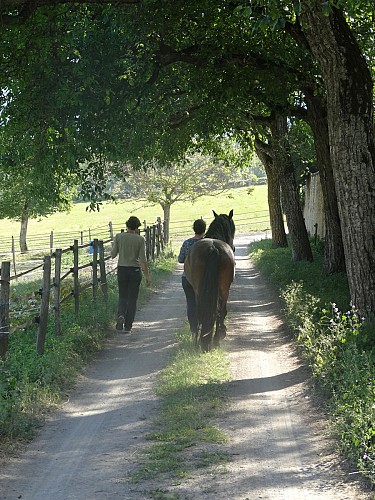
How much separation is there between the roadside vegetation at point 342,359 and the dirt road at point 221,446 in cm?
22

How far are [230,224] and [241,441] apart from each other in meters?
6.42

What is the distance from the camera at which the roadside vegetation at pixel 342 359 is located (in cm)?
591

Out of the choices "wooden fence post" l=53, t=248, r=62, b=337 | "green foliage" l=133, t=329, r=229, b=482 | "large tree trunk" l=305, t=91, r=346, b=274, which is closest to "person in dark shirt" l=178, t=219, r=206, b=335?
"green foliage" l=133, t=329, r=229, b=482

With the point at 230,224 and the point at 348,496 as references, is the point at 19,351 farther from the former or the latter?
the point at 348,496

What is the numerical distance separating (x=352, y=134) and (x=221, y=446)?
15.6 ft

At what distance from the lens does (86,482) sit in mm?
5855

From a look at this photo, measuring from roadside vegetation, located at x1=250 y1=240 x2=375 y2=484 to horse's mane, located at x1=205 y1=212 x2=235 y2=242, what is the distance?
5.71 feet

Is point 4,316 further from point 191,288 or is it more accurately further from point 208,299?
point 191,288

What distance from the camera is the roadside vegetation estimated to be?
5.91m

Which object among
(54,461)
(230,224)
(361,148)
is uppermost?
(361,148)

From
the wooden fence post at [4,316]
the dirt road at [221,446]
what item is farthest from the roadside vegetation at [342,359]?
the wooden fence post at [4,316]

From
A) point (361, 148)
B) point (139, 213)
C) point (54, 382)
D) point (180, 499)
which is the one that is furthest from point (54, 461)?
point (139, 213)

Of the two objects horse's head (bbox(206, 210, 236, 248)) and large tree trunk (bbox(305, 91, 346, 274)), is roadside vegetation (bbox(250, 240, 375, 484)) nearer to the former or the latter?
large tree trunk (bbox(305, 91, 346, 274))

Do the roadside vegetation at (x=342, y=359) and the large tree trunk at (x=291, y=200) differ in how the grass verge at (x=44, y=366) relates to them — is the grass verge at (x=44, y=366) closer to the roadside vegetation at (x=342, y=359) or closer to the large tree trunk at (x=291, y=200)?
the roadside vegetation at (x=342, y=359)
